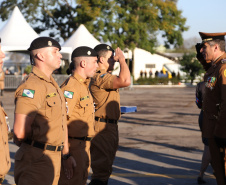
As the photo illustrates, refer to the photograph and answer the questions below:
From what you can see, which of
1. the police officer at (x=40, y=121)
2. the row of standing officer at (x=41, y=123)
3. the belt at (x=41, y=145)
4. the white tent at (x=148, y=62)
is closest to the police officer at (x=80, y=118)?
the row of standing officer at (x=41, y=123)

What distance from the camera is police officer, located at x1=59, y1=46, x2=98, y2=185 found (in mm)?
4995

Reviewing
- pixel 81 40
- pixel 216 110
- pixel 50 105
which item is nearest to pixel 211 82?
pixel 216 110

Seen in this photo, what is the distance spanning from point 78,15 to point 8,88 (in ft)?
55.5

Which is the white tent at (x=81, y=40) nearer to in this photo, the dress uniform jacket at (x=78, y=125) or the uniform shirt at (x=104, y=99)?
the uniform shirt at (x=104, y=99)

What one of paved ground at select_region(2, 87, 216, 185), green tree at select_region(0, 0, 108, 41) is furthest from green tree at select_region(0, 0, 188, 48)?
paved ground at select_region(2, 87, 216, 185)

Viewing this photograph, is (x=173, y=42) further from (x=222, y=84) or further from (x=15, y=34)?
(x=222, y=84)

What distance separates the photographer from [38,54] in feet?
13.8

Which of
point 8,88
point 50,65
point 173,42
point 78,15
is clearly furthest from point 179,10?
point 50,65

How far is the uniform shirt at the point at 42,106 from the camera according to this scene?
13.0 feet

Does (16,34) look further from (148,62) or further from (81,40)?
(148,62)

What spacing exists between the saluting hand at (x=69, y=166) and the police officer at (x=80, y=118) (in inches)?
13.3

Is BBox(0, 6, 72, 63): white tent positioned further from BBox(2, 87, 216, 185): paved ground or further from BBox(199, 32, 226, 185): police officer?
BBox(199, 32, 226, 185): police officer

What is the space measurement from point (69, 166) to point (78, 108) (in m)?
0.75

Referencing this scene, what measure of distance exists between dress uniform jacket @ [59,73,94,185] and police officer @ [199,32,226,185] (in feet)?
4.18
